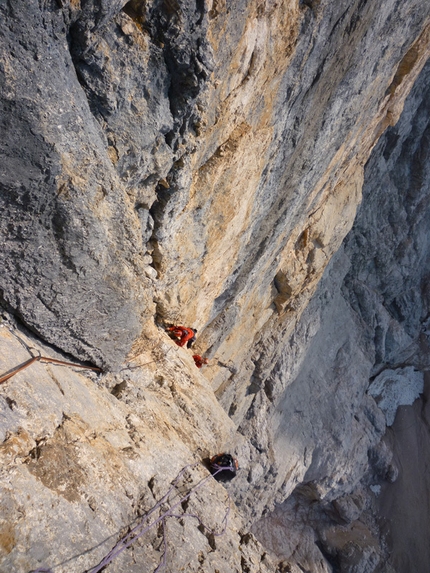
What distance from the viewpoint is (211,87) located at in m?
3.87

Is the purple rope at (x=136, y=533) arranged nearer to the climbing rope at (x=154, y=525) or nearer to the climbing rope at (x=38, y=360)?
the climbing rope at (x=154, y=525)

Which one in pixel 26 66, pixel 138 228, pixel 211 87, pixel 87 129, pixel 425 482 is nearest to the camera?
pixel 26 66

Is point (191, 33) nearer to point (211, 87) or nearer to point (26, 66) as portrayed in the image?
point (211, 87)

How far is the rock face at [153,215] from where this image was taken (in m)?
2.99

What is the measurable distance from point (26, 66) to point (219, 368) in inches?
282

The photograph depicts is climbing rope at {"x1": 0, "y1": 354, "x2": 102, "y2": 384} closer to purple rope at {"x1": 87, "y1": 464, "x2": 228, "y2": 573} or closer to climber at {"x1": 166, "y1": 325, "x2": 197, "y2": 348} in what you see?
purple rope at {"x1": 87, "y1": 464, "x2": 228, "y2": 573}

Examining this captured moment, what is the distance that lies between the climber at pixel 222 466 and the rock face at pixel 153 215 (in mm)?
247

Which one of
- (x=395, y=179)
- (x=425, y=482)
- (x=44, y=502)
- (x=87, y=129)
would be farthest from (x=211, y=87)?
(x=425, y=482)

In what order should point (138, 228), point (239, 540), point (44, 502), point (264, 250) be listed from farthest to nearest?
point (264, 250) → point (239, 540) → point (138, 228) → point (44, 502)

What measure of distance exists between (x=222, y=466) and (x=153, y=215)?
120 inches

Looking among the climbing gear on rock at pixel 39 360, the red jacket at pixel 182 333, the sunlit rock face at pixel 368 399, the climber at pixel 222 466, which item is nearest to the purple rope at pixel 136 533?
the climber at pixel 222 466

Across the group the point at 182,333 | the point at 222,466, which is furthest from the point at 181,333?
the point at 222,466

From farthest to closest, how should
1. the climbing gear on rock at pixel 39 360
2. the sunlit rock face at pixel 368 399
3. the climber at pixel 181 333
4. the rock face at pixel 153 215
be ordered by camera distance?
the sunlit rock face at pixel 368 399
the climber at pixel 181 333
the climbing gear on rock at pixel 39 360
the rock face at pixel 153 215

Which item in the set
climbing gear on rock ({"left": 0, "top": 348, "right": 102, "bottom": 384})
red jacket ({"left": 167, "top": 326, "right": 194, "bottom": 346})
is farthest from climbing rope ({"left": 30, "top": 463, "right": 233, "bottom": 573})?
red jacket ({"left": 167, "top": 326, "right": 194, "bottom": 346})
